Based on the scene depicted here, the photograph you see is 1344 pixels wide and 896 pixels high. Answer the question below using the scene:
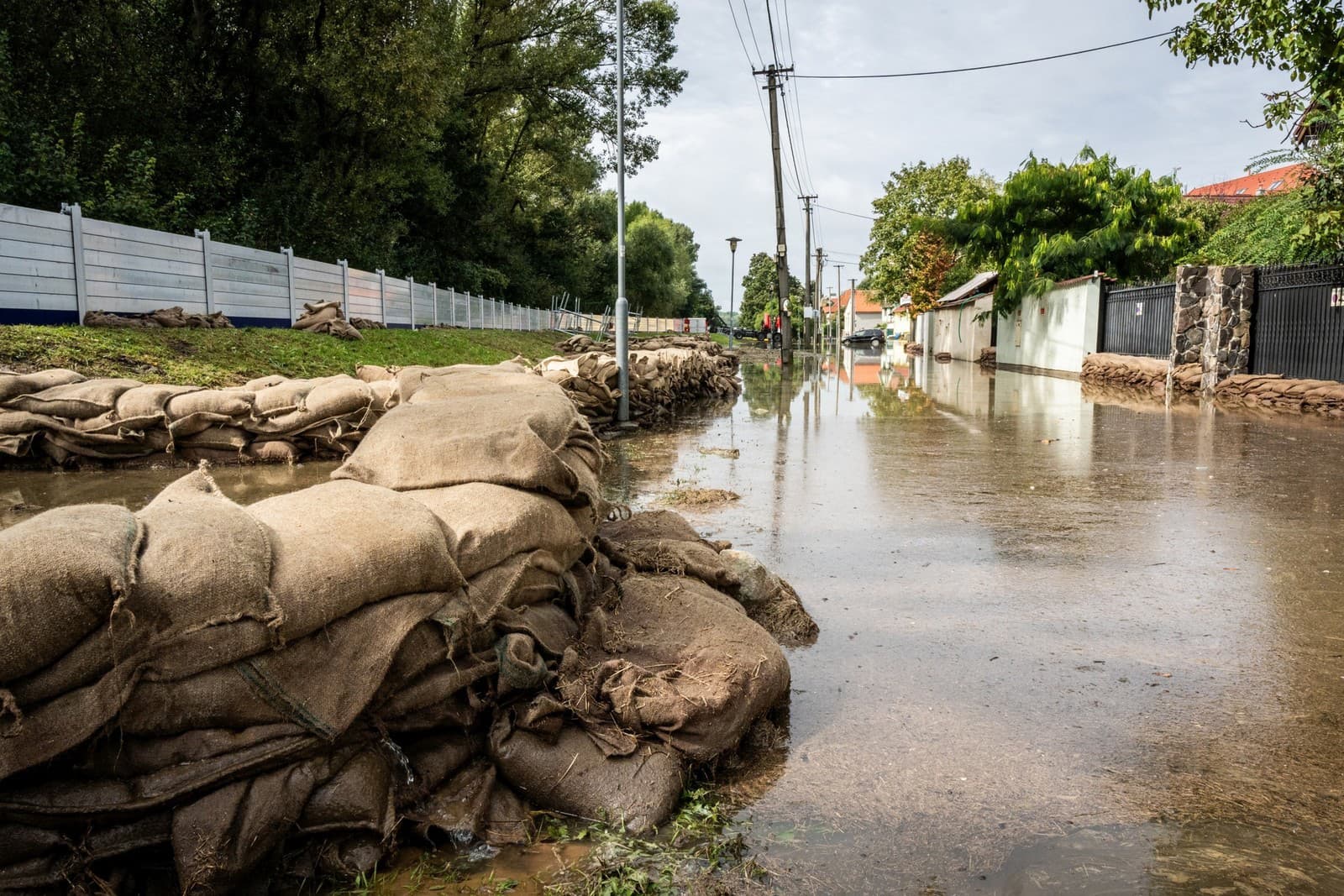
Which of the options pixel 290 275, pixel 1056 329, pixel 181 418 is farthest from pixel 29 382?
pixel 1056 329

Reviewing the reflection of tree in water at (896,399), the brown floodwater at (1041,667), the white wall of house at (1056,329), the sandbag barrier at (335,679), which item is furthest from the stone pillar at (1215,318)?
the sandbag barrier at (335,679)

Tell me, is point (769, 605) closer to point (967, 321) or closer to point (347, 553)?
point (347, 553)

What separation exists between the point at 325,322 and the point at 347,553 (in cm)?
1513

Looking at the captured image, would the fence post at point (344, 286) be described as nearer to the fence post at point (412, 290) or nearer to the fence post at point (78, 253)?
the fence post at point (412, 290)

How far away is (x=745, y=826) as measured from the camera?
2521 mm

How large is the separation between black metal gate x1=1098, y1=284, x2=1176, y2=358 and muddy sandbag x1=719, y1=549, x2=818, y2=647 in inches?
686

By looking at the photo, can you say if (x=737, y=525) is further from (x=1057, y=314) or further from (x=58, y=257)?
(x=1057, y=314)

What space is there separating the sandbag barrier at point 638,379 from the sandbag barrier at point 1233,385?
28.2 feet

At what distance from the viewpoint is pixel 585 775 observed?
2.59 m

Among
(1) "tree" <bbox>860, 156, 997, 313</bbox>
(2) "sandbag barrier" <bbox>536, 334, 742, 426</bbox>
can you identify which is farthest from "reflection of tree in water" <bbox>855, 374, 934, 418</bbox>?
(1) "tree" <bbox>860, 156, 997, 313</bbox>

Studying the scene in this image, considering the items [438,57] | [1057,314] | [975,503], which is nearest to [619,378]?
[975,503]

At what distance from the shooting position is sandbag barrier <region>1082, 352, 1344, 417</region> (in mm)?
13805

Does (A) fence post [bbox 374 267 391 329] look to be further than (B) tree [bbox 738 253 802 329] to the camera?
No

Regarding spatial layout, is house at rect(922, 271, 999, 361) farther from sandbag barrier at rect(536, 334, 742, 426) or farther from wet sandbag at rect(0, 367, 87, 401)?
wet sandbag at rect(0, 367, 87, 401)
